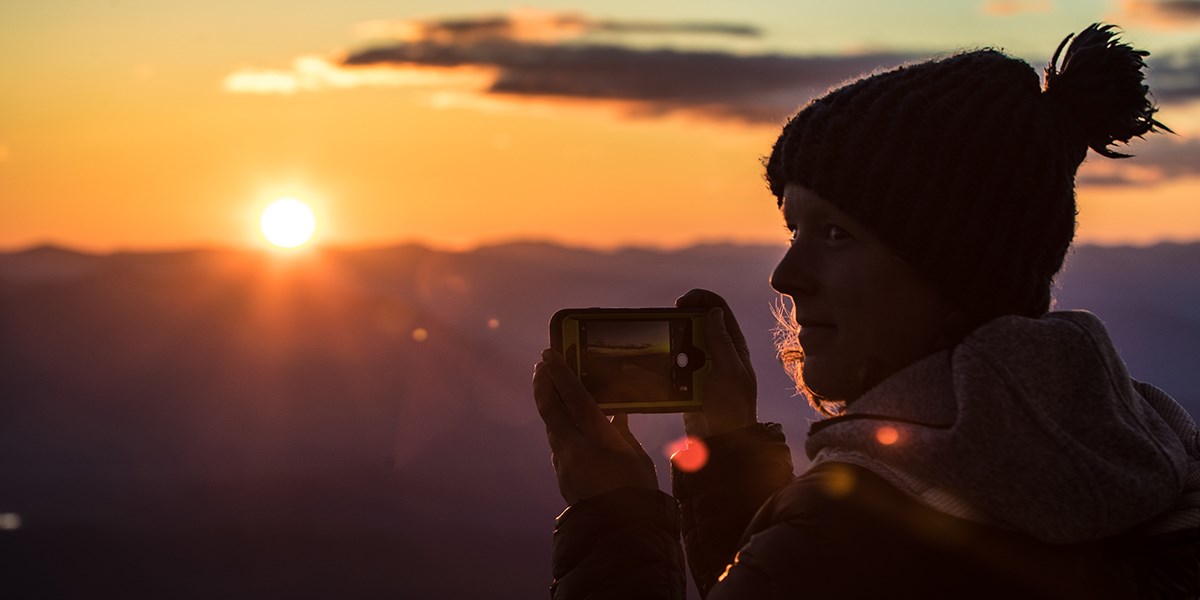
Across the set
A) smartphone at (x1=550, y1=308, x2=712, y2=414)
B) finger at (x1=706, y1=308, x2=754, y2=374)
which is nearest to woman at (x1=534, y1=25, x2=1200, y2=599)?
smartphone at (x1=550, y1=308, x2=712, y2=414)

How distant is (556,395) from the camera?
3117 millimetres

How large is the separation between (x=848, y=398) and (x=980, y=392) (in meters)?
0.53

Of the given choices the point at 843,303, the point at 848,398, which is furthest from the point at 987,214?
the point at 848,398

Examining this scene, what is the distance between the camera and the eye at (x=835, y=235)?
8.41 feet

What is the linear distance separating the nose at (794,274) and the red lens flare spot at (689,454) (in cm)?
79

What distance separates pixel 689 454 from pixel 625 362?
348mm

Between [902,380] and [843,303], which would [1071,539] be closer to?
[902,380]

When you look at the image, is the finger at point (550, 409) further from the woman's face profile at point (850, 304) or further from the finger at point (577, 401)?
the woman's face profile at point (850, 304)

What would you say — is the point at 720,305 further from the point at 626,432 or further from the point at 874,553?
the point at 874,553

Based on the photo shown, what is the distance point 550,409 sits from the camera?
3.09 metres

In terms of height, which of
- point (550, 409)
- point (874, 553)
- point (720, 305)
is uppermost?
point (720, 305)

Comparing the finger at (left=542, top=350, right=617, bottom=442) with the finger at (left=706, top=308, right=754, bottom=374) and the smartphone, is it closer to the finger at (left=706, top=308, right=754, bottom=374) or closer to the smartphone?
Answer: the smartphone

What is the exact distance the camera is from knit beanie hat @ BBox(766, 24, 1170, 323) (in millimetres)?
2436

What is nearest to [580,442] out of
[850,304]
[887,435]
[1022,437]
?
[850,304]
